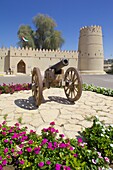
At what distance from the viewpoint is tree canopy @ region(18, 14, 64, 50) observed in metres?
33.5

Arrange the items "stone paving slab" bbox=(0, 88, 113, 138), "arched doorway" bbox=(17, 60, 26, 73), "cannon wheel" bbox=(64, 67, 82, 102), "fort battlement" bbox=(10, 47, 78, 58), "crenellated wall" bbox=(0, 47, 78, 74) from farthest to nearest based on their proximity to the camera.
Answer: "arched doorway" bbox=(17, 60, 26, 73)
"fort battlement" bbox=(10, 47, 78, 58)
"crenellated wall" bbox=(0, 47, 78, 74)
"cannon wheel" bbox=(64, 67, 82, 102)
"stone paving slab" bbox=(0, 88, 113, 138)

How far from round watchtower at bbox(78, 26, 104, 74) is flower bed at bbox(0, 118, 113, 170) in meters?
29.7

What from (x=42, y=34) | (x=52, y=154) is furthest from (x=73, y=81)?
(x=42, y=34)

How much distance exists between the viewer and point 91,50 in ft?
103

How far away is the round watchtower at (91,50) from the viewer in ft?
102

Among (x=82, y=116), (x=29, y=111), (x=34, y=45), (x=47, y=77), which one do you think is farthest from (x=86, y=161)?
(x=34, y=45)

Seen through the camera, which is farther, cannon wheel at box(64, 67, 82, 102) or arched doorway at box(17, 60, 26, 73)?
arched doorway at box(17, 60, 26, 73)

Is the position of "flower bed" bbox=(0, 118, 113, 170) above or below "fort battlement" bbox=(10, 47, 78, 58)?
below

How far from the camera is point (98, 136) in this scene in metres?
2.64

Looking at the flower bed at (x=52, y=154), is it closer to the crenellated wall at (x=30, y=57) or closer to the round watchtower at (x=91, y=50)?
the crenellated wall at (x=30, y=57)

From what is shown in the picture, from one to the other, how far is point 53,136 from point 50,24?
3505 centimetres

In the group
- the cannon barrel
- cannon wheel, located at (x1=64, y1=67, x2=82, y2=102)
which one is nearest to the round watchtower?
cannon wheel, located at (x1=64, y1=67, x2=82, y2=102)

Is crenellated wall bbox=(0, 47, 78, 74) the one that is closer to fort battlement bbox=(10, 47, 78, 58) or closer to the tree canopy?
fort battlement bbox=(10, 47, 78, 58)

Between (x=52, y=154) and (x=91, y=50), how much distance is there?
31.3 meters
